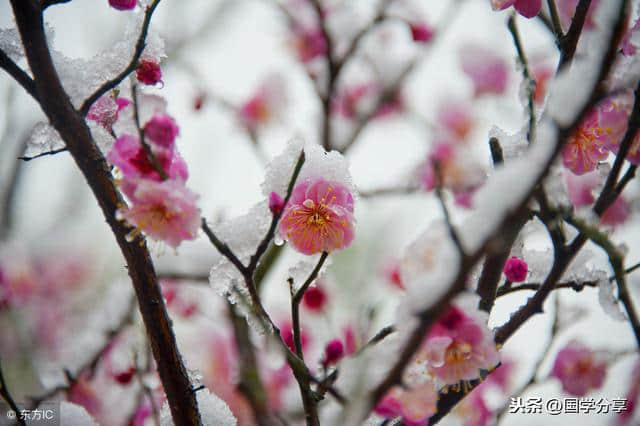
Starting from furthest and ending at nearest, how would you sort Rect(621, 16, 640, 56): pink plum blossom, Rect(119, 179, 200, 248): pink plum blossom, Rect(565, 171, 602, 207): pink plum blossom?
Rect(565, 171, 602, 207): pink plum blossom, Rect(621, 16, 640, 56): pink plum blossom, Rect(119, 179, 200, 248): pink plum blossom

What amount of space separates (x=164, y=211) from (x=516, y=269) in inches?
28.3

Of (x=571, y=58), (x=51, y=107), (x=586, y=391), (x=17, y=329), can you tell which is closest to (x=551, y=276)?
(x=571, y=58)

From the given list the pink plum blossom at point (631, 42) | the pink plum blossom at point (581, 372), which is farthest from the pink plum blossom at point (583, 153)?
the pink plum blossom at point (581, 372)

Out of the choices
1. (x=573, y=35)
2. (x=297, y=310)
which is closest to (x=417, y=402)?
(x=297, y=310)

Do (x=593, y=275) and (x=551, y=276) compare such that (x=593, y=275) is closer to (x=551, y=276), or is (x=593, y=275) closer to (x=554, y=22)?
(x=551, y=276)

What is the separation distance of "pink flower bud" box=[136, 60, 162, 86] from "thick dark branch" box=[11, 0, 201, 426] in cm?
19

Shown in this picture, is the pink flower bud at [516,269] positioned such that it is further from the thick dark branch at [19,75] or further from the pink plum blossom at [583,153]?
the thick dark branch at [19,75]

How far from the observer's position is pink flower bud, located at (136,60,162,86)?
1.10 m

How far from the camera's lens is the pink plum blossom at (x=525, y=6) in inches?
43.6

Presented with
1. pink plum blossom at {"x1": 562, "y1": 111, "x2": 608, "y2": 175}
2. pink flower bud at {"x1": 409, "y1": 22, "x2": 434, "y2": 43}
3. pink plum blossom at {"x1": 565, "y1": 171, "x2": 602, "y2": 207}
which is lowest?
pink plum blossom at {"x1": 562, "y1": 111, "x2": 608, "y2": 175}

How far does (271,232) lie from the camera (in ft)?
2.92

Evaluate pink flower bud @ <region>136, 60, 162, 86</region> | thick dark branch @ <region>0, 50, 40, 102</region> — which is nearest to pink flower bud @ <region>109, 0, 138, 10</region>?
pink flower bud @ <region>136, 60, 162, 86</region>

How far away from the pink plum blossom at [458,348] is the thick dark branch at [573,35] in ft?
1.78

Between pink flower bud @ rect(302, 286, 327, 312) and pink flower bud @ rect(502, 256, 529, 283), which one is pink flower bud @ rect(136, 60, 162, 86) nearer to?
pink flower bud @ rect(502, 256, 529, 283)
